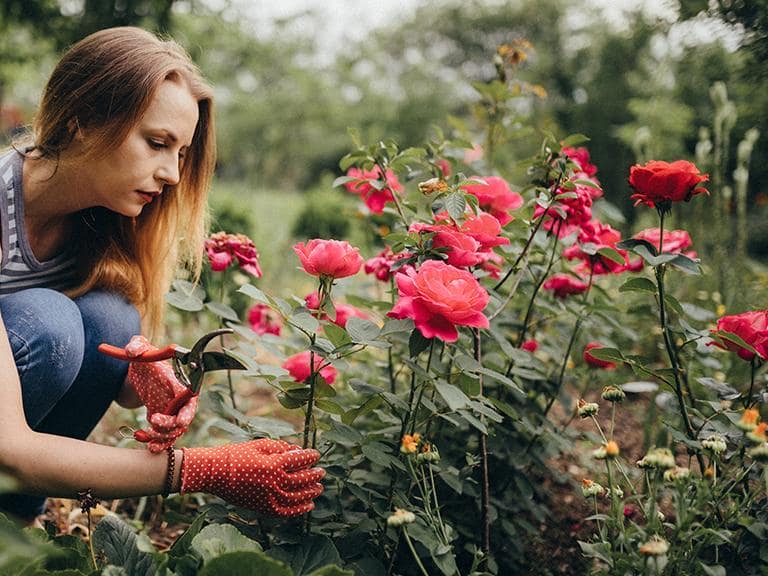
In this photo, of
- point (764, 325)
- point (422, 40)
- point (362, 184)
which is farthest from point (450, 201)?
point (422, 40)

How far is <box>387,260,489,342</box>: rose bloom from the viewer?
0.84m

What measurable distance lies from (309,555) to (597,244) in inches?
30.4

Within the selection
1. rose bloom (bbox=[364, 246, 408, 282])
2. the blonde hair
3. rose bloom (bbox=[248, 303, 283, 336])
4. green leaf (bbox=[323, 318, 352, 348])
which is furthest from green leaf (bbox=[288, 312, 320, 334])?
rose bloom (bbox=[248, 303, 283, 336])

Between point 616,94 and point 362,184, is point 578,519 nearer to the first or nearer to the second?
point 362,184

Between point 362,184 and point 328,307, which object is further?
point 362,184

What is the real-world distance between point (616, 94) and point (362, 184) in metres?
7.72

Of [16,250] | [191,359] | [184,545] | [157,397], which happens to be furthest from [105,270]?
[184,545]

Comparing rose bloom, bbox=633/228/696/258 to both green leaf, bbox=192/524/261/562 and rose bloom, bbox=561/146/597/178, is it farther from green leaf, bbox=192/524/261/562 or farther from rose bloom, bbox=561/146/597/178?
green leaf, bbox=192/524/261/562

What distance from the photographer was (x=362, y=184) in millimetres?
1379

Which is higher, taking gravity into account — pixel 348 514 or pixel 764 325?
pixel 764 325

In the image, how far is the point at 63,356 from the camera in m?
1.20

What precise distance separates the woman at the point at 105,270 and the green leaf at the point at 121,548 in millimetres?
52

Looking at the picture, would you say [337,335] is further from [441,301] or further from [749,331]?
[749,331]

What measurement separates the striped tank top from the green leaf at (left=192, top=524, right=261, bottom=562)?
0.64 metres
